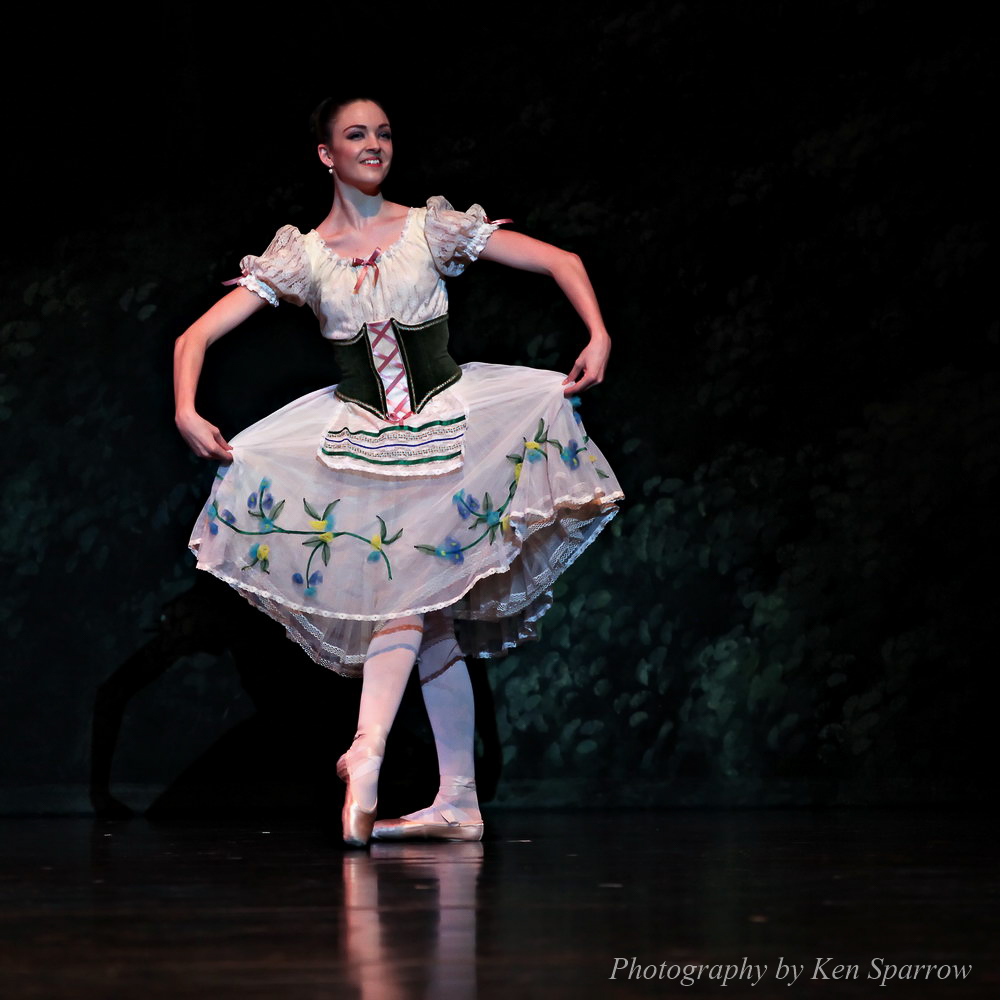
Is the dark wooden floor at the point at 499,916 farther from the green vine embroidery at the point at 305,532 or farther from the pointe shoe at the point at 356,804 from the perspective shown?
the green vine embroidery at the point at 305,532

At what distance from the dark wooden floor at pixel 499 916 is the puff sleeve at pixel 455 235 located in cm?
108

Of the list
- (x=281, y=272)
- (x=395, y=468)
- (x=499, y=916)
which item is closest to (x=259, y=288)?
(x=281, y=272)

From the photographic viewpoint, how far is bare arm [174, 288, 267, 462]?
2689 mm

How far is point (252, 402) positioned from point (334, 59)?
0.84m

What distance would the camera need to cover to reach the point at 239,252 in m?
3.46

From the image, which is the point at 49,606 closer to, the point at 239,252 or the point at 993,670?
the point at 239,252

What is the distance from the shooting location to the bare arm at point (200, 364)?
269 cm

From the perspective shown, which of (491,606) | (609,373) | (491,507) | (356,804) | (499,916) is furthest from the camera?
(609,373)

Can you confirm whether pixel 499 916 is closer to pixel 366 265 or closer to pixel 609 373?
pixel 366 265

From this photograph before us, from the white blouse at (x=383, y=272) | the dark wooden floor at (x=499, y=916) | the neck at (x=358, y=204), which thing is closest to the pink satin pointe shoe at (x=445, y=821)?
the dark wooden floor at (x=499, y=916)

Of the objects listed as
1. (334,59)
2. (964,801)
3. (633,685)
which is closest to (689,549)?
(633,685)

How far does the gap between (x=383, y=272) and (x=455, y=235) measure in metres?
0.15

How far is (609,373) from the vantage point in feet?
11.4

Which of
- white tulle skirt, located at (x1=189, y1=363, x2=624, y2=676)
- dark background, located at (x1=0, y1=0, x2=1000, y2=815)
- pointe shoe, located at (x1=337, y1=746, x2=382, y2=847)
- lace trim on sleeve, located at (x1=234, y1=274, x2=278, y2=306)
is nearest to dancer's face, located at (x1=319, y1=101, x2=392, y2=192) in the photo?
lace trim on sleeve, located at (x1=234, y1=274, x2=278, y2=306)
